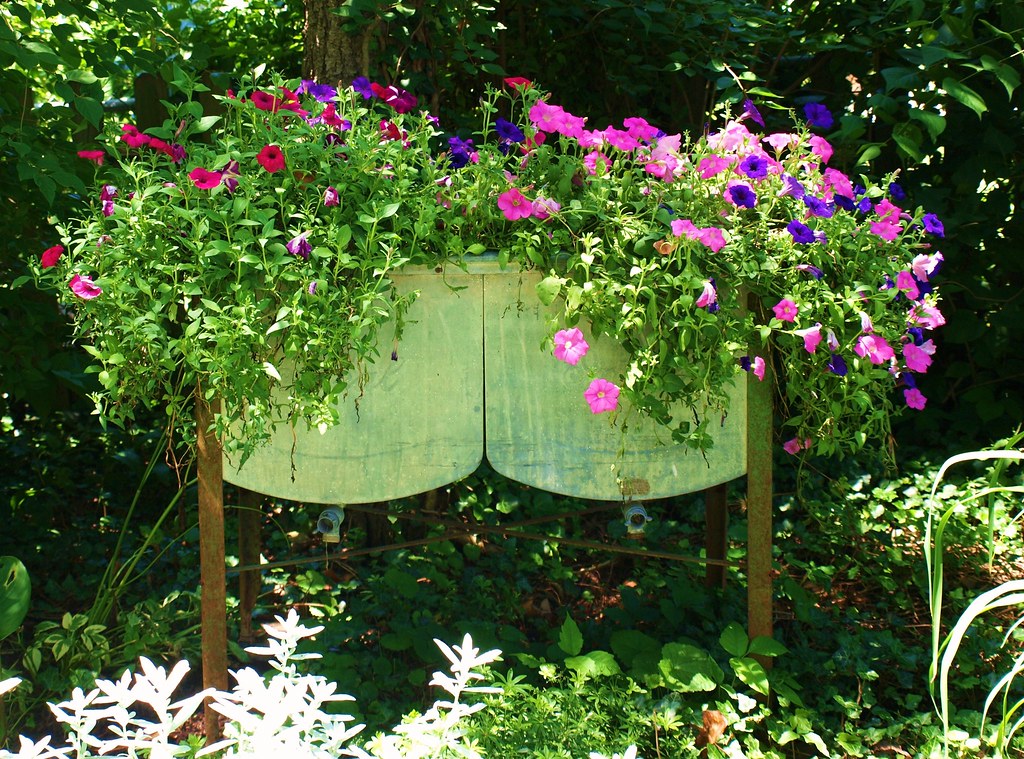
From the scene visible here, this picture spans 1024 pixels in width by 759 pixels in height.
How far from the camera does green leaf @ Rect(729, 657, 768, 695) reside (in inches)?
82.0

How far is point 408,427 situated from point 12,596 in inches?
33.5

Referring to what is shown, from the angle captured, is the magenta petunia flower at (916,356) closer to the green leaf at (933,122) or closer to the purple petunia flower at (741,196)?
the purple petunia flower at (741,196)

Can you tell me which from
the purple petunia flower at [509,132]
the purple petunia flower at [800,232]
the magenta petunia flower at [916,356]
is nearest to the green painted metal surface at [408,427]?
the purple petunia flower at [509,132]

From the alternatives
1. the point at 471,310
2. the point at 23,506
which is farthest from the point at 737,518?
the point at 23,506

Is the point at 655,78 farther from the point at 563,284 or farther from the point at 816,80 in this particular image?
the point at 563,284

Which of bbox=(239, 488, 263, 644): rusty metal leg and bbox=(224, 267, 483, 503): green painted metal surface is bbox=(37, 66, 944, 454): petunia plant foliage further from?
bbox=(239, 488, 263, 644): rusty metal leg

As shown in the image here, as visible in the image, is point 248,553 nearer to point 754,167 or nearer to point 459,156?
point 459,156

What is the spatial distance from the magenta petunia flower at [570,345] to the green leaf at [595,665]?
0.70 m

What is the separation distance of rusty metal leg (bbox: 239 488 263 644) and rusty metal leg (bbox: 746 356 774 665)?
128 centimetres

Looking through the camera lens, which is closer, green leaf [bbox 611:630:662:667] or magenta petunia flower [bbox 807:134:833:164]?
magenta petunia flower [bbox 807:134:833:164]

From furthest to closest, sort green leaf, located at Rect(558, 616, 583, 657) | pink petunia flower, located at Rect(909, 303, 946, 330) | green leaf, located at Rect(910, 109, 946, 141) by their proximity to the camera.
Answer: green leaf, located at Rect(910, 109, 946, 141), green leaf, located at Rect(558, 616, 583, 657), pink petunia flower, located at Rect(909, 303, 946, 330)

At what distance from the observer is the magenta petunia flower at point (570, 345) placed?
71.5 inches

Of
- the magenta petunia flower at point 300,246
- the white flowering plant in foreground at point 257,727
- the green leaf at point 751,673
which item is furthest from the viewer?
the green leaf at point 751,673

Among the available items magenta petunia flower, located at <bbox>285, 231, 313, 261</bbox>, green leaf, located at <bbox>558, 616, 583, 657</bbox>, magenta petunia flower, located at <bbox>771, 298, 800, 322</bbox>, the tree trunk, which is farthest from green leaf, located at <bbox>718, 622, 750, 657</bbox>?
the tree trunk
